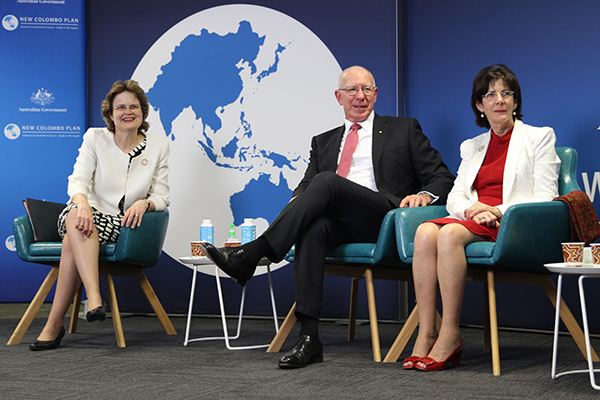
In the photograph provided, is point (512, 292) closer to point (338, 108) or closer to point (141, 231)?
point (338, 108)

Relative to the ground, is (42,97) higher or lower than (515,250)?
higher

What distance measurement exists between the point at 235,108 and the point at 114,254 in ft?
4.93

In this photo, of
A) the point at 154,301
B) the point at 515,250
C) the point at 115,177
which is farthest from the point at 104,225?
the point at 515,250

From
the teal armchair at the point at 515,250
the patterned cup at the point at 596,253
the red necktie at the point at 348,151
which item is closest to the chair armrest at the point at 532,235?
the teal armchair at the point at 515,250

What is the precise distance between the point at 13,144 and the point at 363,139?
2.76 metres

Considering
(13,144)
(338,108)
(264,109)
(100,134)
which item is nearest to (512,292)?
(338,108)

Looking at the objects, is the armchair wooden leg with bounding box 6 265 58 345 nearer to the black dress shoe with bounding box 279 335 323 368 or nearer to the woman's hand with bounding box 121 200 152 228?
the woman's hand with bounding box 121 200 152 228

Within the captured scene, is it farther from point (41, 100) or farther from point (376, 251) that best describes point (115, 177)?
point (376, 251)

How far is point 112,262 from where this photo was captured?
356 centimetres

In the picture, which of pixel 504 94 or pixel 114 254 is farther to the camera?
pixel 114 254

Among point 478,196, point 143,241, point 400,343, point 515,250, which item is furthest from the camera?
point 143,241

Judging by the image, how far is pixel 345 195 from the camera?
9.71 feet

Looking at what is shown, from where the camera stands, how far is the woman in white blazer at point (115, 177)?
340 cm

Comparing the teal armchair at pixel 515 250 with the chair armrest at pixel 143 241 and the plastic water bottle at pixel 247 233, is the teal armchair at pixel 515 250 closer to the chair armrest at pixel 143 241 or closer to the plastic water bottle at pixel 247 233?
the plastic water bottle at pixel 247 233
